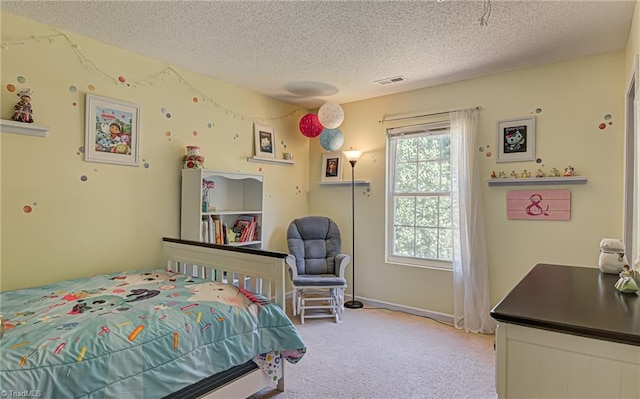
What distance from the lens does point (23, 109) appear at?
234 centimetres

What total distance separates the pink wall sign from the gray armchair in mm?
1736

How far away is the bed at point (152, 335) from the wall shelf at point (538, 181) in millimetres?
2213

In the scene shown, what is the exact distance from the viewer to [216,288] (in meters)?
2.38

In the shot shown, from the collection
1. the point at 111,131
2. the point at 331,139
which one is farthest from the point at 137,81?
the point at 331,139

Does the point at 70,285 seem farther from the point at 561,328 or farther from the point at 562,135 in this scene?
the point at 562,135

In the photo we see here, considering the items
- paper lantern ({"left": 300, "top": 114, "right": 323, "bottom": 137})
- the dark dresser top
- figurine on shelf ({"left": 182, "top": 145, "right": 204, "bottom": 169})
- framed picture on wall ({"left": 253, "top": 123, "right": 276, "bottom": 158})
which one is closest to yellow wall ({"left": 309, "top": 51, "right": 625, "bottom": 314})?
paper lantern ({"left": 300, "top": 114, "right": 323, "bottom": 137})

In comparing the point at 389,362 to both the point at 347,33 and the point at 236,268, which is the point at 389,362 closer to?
the point at 236,268

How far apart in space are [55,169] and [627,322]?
3285 mm

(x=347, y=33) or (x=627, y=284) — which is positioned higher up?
(x=347, y=33)

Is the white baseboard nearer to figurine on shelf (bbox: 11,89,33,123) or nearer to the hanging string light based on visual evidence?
the hanging string light

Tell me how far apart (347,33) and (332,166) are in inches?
81.6

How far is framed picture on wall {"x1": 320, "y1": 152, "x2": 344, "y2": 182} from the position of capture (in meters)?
4.41

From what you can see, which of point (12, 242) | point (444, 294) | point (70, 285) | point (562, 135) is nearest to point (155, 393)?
point (70, 285)

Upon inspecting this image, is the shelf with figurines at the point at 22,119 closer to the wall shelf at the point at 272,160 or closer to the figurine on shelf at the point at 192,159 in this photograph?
the figurine on shelf at the point at 192,159
